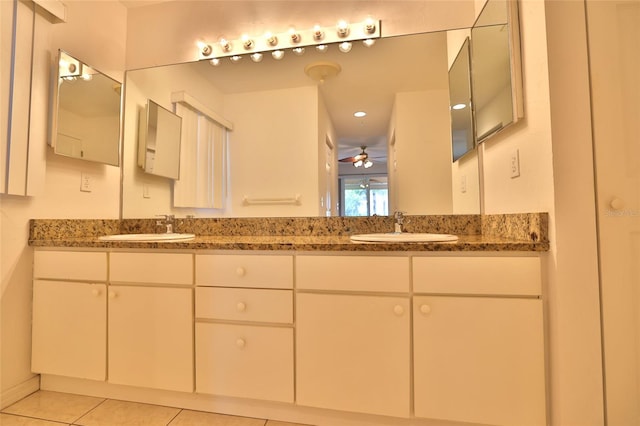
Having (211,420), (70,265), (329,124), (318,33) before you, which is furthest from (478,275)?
(70,265)

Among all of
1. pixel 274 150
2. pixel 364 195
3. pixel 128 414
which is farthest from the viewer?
pixel 274 150

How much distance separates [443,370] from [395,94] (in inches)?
54.0

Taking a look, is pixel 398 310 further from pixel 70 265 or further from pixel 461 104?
pixel 70 265

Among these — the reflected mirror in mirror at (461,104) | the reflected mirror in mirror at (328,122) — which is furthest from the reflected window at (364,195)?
the reflected mirror in mirror at (461,104)

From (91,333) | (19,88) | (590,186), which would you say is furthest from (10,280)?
(590,186)

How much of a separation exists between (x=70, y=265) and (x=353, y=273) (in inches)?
53.2

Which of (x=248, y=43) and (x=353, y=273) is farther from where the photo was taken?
(x=248, y=43)

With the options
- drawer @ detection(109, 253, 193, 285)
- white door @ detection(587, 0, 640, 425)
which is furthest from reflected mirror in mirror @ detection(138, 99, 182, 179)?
white door @ detection(587, 0, 640, 425)

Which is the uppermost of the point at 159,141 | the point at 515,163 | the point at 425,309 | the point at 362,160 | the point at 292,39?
the point at 292,39

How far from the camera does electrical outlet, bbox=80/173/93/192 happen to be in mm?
1698

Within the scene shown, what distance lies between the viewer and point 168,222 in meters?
1.81

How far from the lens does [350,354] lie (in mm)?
1148

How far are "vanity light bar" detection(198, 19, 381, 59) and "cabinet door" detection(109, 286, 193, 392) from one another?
57.1 inches

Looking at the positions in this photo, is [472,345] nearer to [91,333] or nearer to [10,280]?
[91,333]
